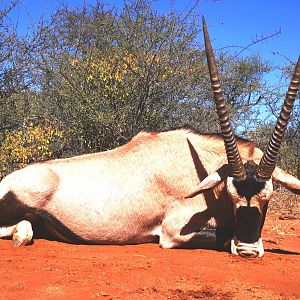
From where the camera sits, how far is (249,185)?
450 cm

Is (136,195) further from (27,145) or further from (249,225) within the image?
(27,145)

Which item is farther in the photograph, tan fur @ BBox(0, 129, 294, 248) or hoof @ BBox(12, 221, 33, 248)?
tan fur @ BBox(0, 129, 294, 248)

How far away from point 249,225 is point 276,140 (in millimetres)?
837

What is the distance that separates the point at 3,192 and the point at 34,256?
103 cm

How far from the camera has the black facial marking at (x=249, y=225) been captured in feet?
14.5

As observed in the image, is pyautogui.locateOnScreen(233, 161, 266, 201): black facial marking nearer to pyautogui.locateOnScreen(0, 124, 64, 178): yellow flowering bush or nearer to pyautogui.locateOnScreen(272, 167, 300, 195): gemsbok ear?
pyautogui.locateOnScreen(272, 167, 300, 195): gemsbok ear

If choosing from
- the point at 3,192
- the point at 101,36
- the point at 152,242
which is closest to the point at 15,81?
the point at 101,36

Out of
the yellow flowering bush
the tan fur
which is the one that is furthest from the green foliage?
the tan fur

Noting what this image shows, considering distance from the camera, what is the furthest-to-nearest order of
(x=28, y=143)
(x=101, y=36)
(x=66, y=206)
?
(x=101, y=36) < (x=28, y=143) < (x=66, y=206)

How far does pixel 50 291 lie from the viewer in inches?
127

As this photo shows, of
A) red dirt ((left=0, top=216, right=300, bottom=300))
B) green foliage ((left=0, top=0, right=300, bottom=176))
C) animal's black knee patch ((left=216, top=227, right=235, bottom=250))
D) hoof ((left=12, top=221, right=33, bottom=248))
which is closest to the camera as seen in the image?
red dirt ((left=0, top=216, right=300, bottom=300))

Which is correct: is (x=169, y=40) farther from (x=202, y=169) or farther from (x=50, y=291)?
(x=50, y=291)

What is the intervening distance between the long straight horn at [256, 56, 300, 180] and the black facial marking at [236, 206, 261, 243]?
0.32m

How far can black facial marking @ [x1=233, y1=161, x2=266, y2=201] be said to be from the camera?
14.7 feet
